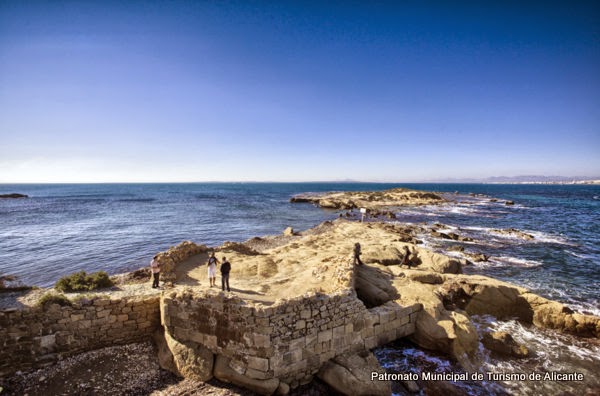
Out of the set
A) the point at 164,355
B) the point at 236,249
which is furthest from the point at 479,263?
the point at 164,355

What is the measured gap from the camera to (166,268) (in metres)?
13.6

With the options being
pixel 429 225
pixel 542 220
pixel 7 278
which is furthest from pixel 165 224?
pixel 542 220

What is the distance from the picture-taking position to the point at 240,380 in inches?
330

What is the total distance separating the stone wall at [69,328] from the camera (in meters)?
8.96

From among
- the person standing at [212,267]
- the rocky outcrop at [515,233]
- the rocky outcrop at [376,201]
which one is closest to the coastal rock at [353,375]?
the person standing at [212,267]

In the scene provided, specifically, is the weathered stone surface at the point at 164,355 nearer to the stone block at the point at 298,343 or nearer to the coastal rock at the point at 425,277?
the stone block at the point at 298,343

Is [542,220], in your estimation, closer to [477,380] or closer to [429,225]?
[429,225]

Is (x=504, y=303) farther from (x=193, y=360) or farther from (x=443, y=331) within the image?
(x=193, y=360)

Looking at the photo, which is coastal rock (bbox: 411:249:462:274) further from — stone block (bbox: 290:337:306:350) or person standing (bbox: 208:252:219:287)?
person standing (bbox: 208:252:219:287)

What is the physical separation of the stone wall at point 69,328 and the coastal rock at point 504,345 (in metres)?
12.8

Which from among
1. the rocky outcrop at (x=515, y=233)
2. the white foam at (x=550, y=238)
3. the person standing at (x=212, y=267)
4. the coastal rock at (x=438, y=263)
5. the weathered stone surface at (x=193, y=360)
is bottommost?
the white foam at (x=550, y=238)

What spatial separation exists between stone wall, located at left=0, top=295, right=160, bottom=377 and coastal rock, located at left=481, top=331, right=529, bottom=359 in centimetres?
1282

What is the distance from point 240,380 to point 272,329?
6.50ft

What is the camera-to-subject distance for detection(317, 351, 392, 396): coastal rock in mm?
8180
